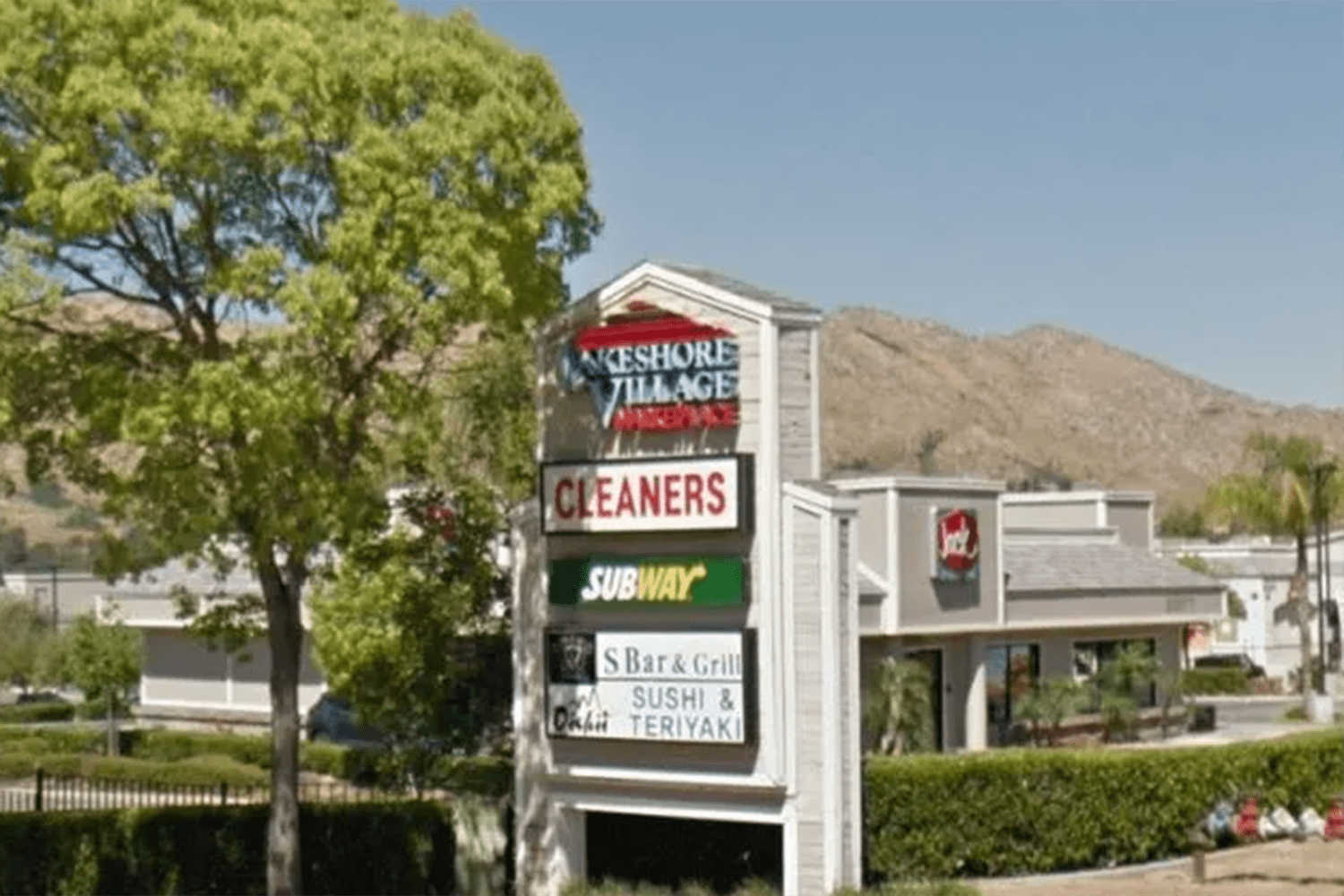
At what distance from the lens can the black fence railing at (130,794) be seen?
40.4 m

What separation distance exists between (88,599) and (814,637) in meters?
86.2

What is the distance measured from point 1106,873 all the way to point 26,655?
53.5 metres

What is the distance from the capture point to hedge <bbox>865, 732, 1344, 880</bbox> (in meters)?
32.8

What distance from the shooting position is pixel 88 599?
362 feet

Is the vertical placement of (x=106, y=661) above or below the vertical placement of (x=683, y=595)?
below

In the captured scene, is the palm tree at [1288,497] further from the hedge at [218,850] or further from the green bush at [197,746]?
the hedge at [218,850]

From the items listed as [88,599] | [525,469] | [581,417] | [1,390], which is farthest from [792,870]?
[88,599]

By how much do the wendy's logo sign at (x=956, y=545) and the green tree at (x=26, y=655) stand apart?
40628 millimetres

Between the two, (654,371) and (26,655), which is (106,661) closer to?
(26,655)

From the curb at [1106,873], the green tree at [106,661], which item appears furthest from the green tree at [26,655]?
the curb at [1106,873]

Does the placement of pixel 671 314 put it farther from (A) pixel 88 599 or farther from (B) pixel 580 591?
Answer: (A) pixel 88 599

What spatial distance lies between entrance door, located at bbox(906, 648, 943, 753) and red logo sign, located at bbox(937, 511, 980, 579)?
203cm

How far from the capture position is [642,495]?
30469mm

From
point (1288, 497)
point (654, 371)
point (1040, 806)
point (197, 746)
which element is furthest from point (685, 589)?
point (1288, 497)
